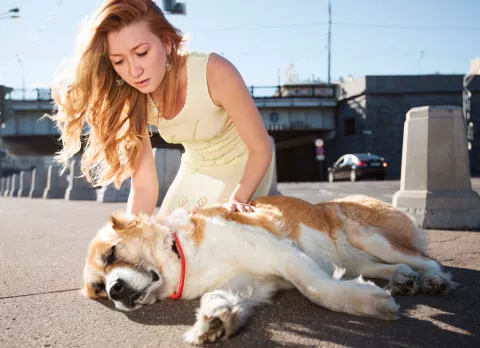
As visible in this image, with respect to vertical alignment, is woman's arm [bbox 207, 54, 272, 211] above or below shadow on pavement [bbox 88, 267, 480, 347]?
above

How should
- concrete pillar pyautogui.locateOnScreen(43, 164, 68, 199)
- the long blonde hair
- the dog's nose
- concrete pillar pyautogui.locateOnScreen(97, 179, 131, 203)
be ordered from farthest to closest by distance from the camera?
concrete pillar pyautogui.locateOnScreen(43, 164, 68, 199) → concrete pillar pyautogui.locateOnScreen(97, 179, 131, 203) → the long blonde hair → the dog's nose

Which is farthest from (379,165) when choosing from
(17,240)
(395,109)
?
(17,240)

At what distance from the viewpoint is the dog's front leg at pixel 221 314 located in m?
2.19

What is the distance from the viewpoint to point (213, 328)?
220cm

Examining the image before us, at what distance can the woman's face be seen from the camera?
3.24 meters

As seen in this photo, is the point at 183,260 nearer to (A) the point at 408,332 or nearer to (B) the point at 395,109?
(A) the point at 408,332

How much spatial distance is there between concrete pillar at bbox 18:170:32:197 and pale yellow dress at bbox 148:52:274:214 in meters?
25.9

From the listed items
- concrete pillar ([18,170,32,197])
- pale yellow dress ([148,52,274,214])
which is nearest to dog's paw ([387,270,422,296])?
pale yellow dress ([148,52,274,214])

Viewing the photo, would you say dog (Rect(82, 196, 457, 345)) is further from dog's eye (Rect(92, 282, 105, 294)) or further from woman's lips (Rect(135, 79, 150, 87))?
woman's lips (Rect(135, 79, 150, 87))

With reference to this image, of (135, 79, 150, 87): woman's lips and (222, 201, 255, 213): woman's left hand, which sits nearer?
(222, 201, 255, 213): woman's left hand

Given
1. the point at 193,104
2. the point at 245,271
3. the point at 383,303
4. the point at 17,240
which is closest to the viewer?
the point at 383,303

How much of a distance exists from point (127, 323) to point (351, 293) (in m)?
1.25

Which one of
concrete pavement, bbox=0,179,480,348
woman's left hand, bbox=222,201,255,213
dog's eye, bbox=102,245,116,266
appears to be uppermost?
woman's left hand, bbox=222,201,255,213

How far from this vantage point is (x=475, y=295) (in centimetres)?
286
